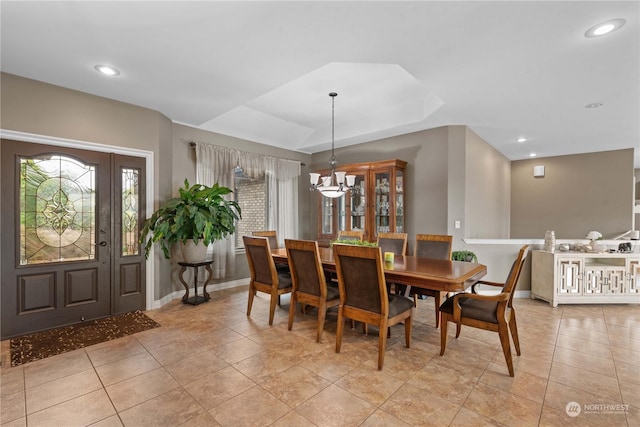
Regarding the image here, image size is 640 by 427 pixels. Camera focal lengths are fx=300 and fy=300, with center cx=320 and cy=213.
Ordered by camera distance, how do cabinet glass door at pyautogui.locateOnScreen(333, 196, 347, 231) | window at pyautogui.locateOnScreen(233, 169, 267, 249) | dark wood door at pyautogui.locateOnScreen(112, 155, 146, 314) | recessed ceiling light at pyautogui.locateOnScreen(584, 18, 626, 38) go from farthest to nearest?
cabinet glass door at pyautogui.locateOnScreen(333, 196, 347, 231) → window at pyautogui.locateOnScreen(233, 169, 267, 249) → dark wood door at pyautogui.locateOnScreen(112, 155, 146, 314) → recessed ceiling light at pyautogui.locateOnScreen(584, 18, 626, 38)

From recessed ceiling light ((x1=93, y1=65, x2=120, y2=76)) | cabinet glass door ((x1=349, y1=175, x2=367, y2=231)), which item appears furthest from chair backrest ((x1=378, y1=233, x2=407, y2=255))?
recessed ceiling light ((x1=93, y1=65, x2=120, y2=76))

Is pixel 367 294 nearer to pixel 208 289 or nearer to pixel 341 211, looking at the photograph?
pixel 341 211

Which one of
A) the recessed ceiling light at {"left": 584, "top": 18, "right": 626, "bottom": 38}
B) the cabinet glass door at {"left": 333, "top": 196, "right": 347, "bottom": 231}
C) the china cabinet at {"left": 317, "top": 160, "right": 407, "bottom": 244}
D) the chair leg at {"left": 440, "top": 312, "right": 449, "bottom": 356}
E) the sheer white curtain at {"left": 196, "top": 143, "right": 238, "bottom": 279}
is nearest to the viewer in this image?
the recessed ceiling light at {"left": 584, "top": 18, "right": 626, "bottom": 38}

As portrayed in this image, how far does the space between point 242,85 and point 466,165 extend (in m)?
3.30

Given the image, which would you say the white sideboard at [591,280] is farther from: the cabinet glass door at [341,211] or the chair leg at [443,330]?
the cabinet glass door at [341,211]

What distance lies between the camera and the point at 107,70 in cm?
288

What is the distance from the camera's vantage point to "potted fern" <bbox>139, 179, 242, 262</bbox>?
3.73 m

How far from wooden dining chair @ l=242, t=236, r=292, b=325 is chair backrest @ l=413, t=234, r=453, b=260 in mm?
1747

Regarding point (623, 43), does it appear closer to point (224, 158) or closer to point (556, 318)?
point (556, 318)

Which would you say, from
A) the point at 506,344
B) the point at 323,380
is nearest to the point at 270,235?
the point at 323,380

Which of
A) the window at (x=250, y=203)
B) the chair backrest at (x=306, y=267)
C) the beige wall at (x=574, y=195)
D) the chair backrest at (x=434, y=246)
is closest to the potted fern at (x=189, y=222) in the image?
the window at (x=250, y=203)

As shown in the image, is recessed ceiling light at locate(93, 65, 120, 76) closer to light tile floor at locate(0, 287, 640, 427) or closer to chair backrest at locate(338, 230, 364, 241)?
light tile floor at locate(0, 287, 640, 427)

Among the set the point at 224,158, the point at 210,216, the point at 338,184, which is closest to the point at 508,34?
the point at 338,184

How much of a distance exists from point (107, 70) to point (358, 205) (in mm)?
3763
